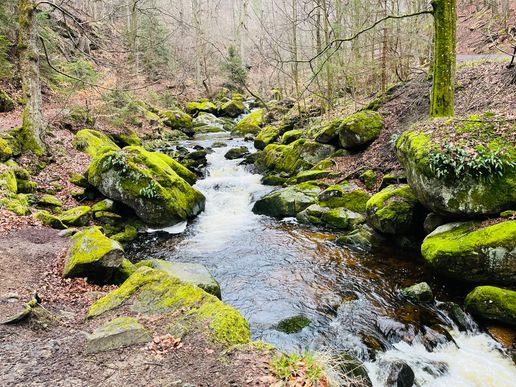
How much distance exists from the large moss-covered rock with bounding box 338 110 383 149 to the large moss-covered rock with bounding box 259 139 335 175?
45.5 inches

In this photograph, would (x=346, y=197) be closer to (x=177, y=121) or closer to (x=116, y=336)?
(x=116, y=336)

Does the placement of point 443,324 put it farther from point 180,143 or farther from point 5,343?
point 180,143

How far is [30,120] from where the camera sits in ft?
41.0

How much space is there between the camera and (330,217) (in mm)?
11531

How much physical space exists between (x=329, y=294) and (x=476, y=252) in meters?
2.98

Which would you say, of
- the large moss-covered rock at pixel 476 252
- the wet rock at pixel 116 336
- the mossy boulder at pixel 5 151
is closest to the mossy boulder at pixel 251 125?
the mossy boulder at pixel 5 151

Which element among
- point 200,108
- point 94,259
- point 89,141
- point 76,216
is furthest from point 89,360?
point 200,108

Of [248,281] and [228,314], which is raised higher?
[228,314]

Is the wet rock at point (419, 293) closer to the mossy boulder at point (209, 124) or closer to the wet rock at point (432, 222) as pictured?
the wet rock at point (432, 222)

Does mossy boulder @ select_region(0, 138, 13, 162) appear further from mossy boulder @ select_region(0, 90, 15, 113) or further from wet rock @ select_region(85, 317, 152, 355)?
wet rock @ select_region(85, 317, 152, 355)

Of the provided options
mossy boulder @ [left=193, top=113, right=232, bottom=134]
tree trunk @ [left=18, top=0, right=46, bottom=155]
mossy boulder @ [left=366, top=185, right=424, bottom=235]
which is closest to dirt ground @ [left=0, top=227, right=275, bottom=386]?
mossy boulder @ [left=366, top=185, right=424, bottom=235]

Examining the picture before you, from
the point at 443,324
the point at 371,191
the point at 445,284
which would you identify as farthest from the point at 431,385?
the point at 371,191

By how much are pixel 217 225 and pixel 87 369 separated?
8678 millimetres

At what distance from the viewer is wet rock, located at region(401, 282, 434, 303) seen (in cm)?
718
